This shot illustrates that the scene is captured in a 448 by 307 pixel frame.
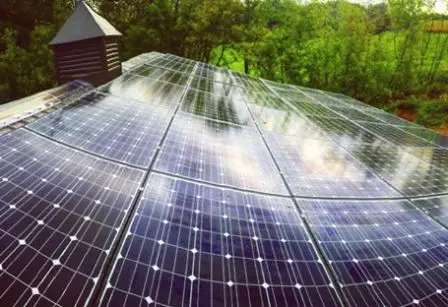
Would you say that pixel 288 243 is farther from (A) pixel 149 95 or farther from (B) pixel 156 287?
(A) pixel 149 95

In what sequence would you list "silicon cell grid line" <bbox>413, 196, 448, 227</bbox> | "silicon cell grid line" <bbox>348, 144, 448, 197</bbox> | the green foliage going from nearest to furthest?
"silicon cell grid line" <bbox>413, 196, 448, 227</bbox>
"silicon cell grid line" <bbox>348, 144, 448, 197</bbox>
the green foliage

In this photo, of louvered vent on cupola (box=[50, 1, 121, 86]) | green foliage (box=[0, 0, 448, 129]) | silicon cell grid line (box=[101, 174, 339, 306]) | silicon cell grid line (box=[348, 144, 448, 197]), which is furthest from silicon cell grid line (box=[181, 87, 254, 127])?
green foliage (box=[0, 0, 448, 129])

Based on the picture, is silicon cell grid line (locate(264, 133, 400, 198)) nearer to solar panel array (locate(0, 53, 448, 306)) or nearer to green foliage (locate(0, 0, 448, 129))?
solar panel array (locate(0, 53, 448, 306))

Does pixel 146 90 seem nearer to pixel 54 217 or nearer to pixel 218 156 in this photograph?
pixel 218 156

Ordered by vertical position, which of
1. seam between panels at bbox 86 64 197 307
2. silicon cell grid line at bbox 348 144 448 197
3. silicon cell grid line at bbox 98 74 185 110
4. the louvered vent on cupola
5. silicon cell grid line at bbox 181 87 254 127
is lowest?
silicon cell grid line at bbox 348 144 448 197

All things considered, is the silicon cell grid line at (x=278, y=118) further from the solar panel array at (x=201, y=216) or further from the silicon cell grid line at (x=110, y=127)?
the silicon cell grid line at (x=110, y=127)

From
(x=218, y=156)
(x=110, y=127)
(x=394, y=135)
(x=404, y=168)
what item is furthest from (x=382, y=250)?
(x=394, y=135)

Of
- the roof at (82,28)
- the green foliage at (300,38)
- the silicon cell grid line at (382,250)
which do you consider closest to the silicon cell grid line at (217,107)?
the roof at (82,28)

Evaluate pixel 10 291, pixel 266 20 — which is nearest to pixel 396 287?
pixel 10 291
